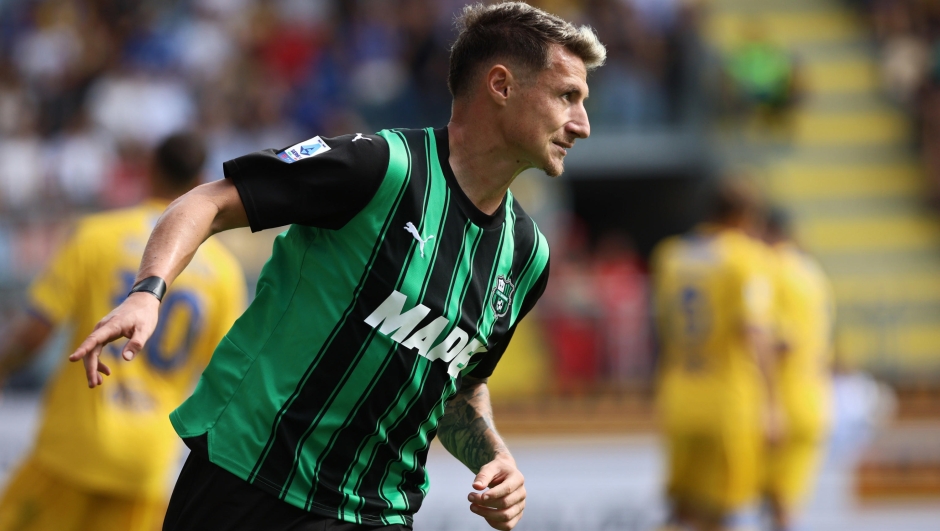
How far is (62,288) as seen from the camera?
18.2 ft

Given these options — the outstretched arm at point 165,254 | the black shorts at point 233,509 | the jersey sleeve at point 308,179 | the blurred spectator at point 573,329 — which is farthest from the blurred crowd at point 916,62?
the outstretched arm at point 165,254

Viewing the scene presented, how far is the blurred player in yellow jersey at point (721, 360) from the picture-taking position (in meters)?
8.20

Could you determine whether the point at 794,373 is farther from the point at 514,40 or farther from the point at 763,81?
the point at 763,81

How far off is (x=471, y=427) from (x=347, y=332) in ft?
2.34

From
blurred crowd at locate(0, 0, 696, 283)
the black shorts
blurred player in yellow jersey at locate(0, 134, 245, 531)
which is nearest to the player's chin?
the black shorts

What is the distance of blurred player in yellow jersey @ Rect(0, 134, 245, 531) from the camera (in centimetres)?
542

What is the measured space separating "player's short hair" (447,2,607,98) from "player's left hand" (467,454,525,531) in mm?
1095

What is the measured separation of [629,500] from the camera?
10469 mm

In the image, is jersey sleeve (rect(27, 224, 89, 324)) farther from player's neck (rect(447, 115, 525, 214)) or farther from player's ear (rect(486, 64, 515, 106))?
player's ear (rect(486, 64, 515, 106))

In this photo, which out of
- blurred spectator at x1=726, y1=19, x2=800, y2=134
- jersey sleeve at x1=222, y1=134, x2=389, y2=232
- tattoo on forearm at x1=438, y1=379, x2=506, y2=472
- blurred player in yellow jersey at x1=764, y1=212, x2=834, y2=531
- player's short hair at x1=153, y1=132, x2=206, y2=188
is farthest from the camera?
blurred spectator at x1=726, y1=19, x2=800, y2=134

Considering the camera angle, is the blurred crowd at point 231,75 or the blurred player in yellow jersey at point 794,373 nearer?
the blurred player in yellow jersey at point 794,373

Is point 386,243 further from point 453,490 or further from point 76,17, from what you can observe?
point 76,17

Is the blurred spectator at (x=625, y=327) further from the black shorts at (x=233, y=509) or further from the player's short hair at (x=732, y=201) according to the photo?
the black shorts at (x=233, y=509)

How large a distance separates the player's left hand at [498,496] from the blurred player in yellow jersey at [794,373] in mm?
5514
